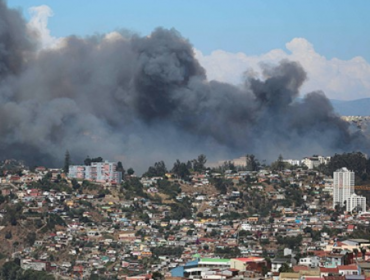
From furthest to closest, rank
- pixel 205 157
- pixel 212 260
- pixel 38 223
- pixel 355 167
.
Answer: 1. pixel 205 157
2. pixel 355 167
3. pixel 38 223
4. pixel 212 260

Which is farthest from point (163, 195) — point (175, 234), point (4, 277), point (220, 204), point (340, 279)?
point (340, 279)

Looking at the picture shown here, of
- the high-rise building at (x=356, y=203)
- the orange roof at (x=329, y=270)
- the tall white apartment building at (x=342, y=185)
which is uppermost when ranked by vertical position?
the tall white apartment building at (x=342, y=185)

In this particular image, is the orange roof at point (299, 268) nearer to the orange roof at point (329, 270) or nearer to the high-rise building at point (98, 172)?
the orange roof at point (329, 270)

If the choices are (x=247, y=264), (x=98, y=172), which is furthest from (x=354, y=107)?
(x=247, y=264)

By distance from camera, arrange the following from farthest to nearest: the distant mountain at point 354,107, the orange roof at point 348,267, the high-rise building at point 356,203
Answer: the distant mountain at point 354,107
the high-rise building at point 356,203
the orange roof at point 348,267

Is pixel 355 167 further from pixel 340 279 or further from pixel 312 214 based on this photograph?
pixel 340 279

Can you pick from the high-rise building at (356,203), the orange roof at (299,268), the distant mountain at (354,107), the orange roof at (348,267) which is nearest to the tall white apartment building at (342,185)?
the high-rise building at (356,203)

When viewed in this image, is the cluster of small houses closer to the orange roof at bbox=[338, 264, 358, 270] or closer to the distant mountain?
the orange roof at bbox=[338, 264, 358, 270]
